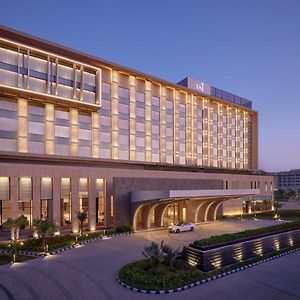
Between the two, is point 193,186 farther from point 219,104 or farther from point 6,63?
point 6,63

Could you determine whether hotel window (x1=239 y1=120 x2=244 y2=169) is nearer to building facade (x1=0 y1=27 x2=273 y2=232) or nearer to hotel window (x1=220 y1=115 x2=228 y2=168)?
hotel window (x1=220 y1=115 x2=228 y2=168)

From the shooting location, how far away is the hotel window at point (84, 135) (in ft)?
149

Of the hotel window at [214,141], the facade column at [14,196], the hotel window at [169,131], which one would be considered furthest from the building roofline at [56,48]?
the hotel window at [214,141]

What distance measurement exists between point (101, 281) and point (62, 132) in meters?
28.1

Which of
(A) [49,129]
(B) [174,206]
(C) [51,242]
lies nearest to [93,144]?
(A) [49,129]

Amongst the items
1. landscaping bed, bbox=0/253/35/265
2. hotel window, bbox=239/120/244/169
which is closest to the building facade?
landscaping bed, bbox=0/253/35/265

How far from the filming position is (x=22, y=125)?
129ft

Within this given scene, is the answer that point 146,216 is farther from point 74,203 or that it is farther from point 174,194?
point 74,203

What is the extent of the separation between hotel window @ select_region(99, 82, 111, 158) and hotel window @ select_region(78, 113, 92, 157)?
7.33 feet

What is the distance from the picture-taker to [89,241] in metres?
33.5

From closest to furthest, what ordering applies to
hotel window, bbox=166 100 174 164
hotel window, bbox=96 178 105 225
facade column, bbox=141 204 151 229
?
facade column, bbox=141 204 151 229 < hotel window, bbox=96 178 105 225 < hotel window, bbox=166 100 174 164

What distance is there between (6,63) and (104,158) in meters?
19.8

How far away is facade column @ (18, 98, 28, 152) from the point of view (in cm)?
3916

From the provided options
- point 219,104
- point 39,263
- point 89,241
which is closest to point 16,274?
point 39,263
